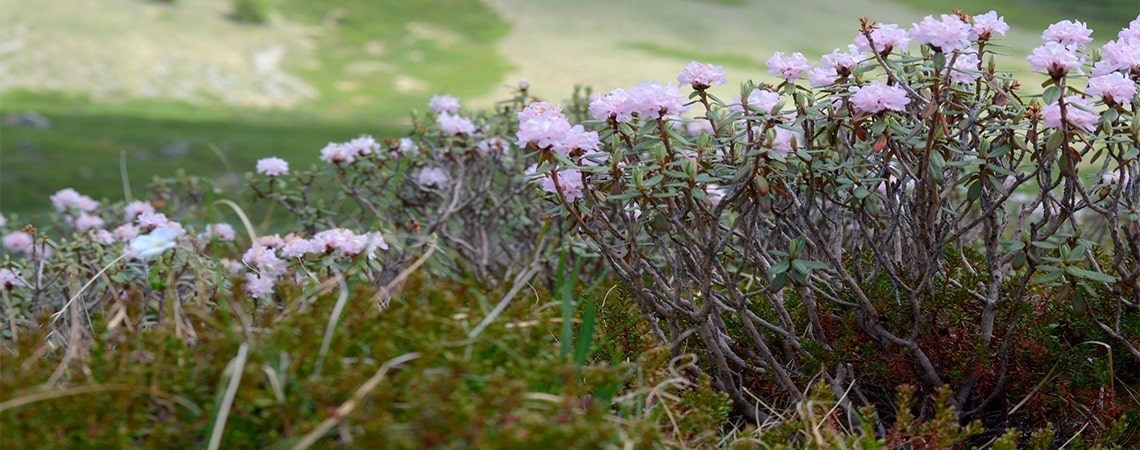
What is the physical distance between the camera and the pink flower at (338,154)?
3.58 m

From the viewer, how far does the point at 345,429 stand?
4.67ft

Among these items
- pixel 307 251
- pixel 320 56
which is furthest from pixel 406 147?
pixel 320 56

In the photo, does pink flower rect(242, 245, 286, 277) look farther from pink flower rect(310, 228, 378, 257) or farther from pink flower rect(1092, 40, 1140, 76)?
pink flower rect(1092, 40, 1140, 76)

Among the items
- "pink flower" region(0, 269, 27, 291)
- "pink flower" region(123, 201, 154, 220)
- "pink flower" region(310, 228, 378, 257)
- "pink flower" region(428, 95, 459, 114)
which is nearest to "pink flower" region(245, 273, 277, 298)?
"pink flower" region(310, 228, 378, 257)

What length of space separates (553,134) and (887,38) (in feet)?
2.63

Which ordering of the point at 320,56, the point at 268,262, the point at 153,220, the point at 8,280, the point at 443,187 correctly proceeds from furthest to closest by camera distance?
1. the point at 320,56
2. the point at 443,187
3. the point at 153,220
4. the point at 8,280
5. the point at 268,262

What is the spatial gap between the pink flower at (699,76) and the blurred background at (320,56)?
744 centimetres

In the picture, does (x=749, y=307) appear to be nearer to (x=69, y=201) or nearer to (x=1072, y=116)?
(x=1072, y=116)

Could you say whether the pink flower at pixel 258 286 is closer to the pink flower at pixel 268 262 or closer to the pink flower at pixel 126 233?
the pink flower at pixel 268 262

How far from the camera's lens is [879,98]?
2045 mm

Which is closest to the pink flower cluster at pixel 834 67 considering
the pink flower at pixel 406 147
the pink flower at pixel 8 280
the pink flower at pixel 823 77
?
the pink flower at pixel 823 77

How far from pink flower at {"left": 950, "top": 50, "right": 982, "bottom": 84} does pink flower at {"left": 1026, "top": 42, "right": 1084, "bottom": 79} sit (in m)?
0.18

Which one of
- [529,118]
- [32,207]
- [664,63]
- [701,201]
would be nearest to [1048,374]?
[701,201]

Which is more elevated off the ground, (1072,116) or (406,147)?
(1072,116)
